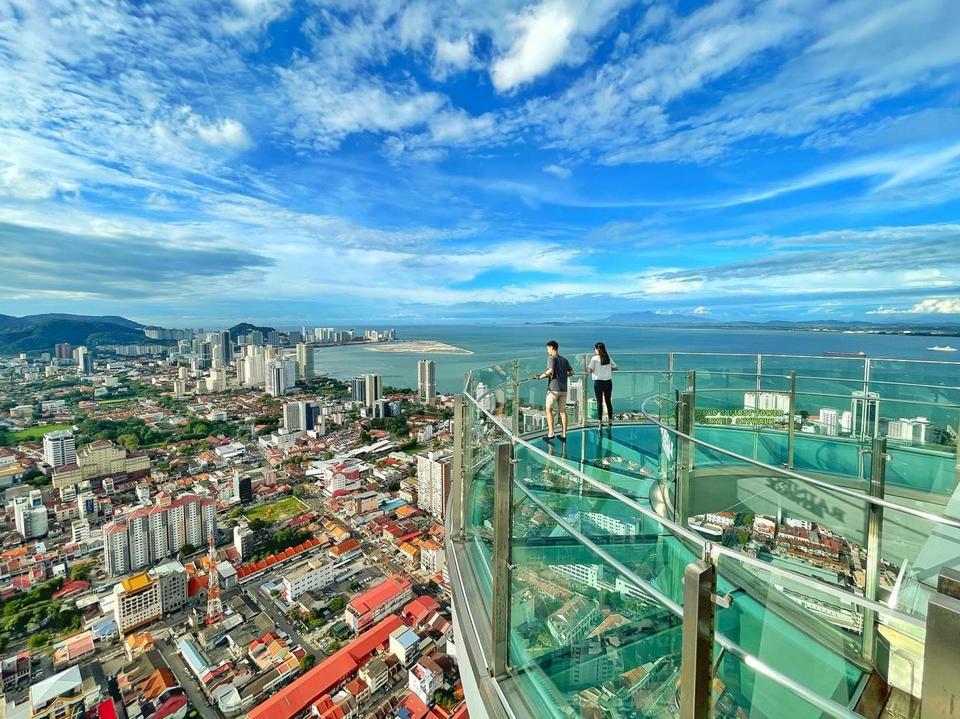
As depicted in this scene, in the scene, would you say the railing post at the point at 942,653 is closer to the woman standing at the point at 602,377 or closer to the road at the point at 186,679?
the woman standing at the point at 602,377

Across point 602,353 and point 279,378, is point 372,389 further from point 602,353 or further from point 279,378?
point 602,353

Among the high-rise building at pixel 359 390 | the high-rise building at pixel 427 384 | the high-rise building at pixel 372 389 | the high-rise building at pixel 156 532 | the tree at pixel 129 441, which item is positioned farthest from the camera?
the high-rise building at pixel 359 390

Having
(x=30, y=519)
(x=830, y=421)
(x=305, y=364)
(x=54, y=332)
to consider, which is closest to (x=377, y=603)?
(x=830, y=421)

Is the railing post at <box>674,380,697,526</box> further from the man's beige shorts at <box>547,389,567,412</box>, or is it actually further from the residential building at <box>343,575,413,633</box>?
the residential building at <box>343,575,413,633</box>

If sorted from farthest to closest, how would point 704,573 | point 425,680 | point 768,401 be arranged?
point 425,680
point 768,401
point 704,573

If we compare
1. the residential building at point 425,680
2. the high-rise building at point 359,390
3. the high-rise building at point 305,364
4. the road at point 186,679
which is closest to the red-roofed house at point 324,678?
the road at point 186,679

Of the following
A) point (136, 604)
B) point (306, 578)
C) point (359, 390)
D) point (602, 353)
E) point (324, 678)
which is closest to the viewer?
point (602, 353)
